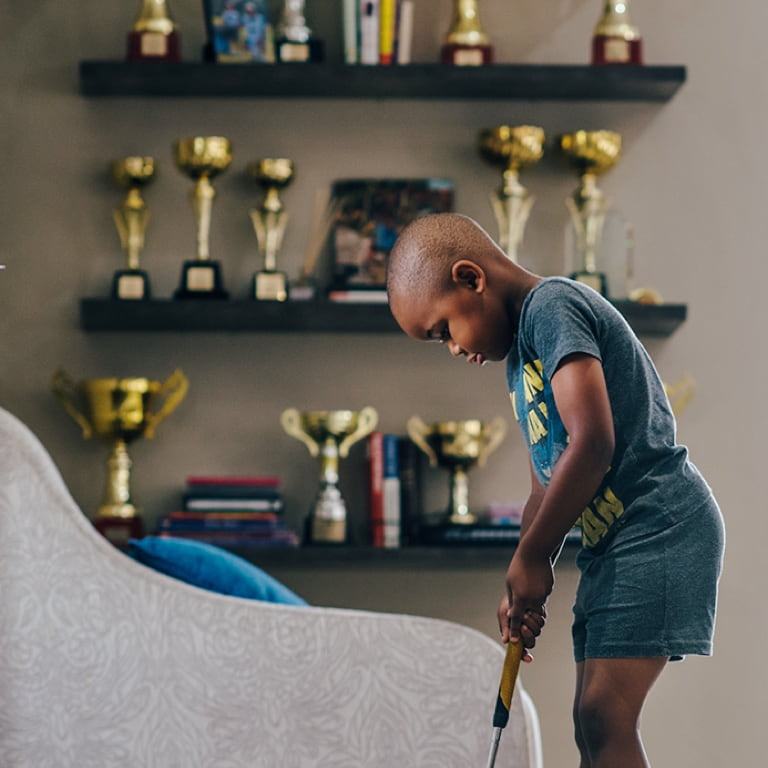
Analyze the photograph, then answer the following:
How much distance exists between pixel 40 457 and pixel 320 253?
149 cm

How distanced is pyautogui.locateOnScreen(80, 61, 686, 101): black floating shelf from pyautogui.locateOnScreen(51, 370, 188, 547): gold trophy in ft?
2.40

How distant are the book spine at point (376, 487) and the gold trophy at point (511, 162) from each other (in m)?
0.56

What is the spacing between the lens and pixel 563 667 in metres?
3.08

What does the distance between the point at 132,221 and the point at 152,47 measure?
16.6 inches

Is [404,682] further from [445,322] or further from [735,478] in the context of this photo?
[735,478]

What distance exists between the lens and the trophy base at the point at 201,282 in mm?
3010

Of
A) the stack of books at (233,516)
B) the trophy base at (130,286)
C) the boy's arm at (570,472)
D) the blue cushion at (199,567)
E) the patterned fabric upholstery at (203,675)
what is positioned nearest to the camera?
the boy's arm at (570,472)

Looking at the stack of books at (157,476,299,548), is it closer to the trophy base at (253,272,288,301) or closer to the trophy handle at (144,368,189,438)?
the trophy handle at (144,368,189,438)

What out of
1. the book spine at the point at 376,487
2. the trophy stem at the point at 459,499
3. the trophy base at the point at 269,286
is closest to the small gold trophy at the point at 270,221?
the trophy base at the point at 269,286

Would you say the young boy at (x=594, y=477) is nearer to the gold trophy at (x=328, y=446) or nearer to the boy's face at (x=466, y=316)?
the boy's face at (x=466, y=316)

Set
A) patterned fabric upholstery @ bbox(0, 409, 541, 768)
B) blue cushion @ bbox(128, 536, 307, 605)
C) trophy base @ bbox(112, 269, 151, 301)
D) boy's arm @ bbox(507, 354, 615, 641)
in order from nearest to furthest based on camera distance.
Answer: boy's arm @ bbox(507, 354, 615, 641) → patterned fabric upholstery @ bbox(0, 409, 541, 768) → blue cushion @ bbox(128, 536, 307, 605) → trophy base @ bbox(112, 269, 151, 301)

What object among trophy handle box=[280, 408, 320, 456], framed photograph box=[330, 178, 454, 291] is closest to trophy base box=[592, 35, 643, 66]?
framed photograph box=[330, 178, 454, 291]

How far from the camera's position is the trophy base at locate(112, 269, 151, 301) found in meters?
3.02

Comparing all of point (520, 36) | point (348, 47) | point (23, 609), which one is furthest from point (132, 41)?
point (23, 609)
